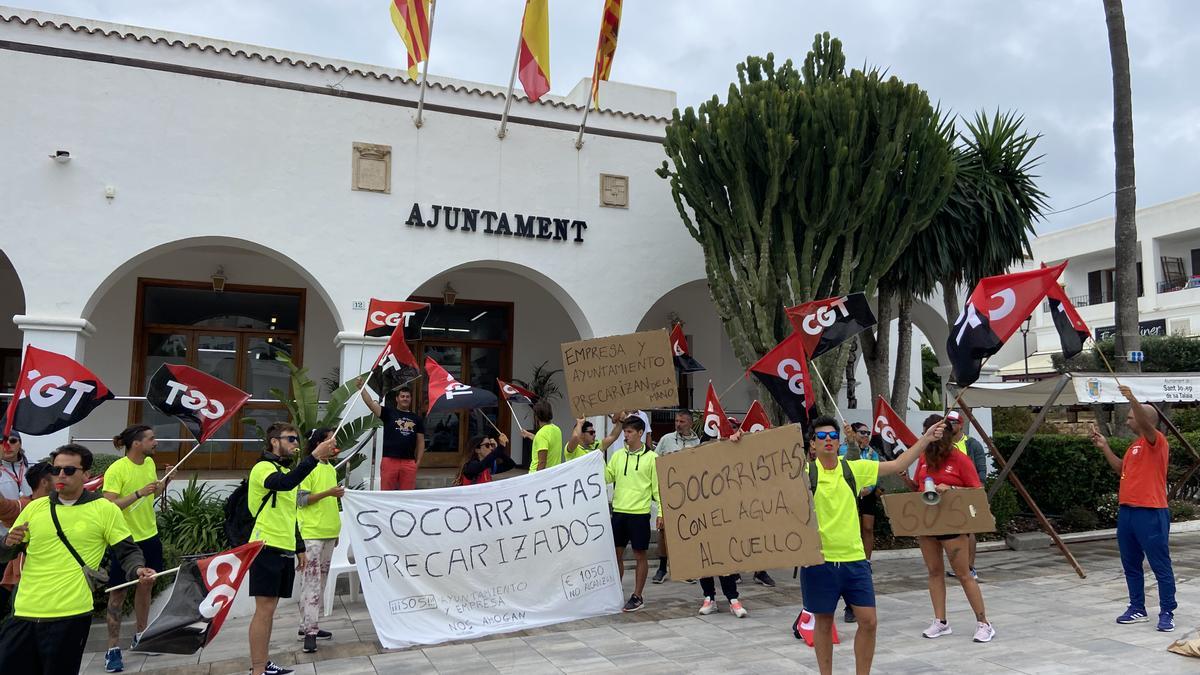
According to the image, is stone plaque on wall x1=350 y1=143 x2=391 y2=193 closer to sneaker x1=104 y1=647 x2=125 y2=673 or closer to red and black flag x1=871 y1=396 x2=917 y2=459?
sneaker x1=104 y1=647 x2=125 y2=673

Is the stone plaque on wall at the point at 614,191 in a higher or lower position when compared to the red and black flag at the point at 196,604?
higher

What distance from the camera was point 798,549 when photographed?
4.98m

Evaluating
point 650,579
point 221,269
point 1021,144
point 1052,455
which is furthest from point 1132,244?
point 221,269

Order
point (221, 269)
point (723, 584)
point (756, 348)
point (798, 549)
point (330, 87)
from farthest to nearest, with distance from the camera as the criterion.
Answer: point (221, 269) → point (330, 87) → point (756, 348) → point (723, 584) → point (798, 549)

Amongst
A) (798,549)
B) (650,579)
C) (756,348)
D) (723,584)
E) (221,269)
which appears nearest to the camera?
(798,549)

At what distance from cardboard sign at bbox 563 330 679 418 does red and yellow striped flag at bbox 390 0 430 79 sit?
236 inches

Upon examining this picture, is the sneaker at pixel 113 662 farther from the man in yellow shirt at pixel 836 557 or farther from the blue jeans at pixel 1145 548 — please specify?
the blue jeans at pixel 1145 548

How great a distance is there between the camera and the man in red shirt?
21.7 ft

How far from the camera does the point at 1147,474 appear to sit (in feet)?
22.0

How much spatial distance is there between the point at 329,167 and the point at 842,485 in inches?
367

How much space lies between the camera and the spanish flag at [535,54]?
11961mm

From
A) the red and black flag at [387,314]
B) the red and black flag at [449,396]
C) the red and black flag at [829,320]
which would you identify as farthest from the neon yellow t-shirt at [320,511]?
the red and black flag at [829,320]

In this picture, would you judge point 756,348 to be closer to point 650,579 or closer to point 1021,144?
point 650,579

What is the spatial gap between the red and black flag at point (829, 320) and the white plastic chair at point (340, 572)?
487cm
